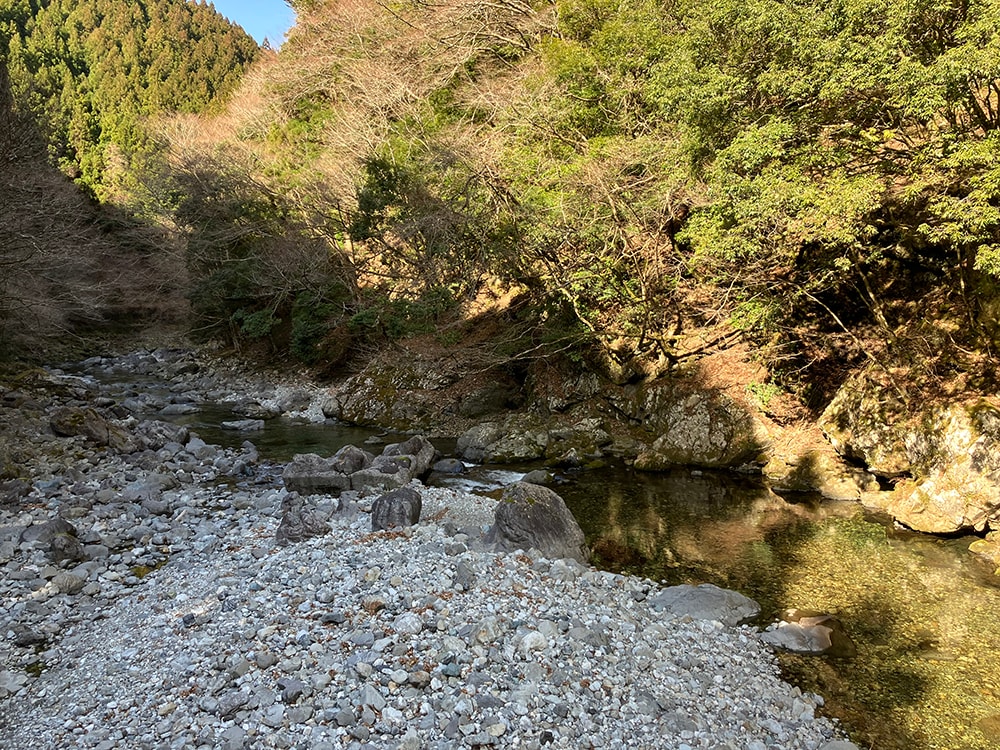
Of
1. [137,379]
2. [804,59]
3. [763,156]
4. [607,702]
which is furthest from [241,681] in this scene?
[137,379]

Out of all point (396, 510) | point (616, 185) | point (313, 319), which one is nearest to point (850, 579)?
point (396, 510)

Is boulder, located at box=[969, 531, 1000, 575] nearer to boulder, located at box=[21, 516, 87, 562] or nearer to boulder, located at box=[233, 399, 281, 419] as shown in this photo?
boulder, located at box=[21, 516, 87, 562]

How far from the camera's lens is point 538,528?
26.5ft

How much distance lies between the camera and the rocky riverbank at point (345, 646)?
466cm

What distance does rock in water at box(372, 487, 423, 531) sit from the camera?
28.7 ft

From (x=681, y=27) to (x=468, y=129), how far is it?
25.4ft

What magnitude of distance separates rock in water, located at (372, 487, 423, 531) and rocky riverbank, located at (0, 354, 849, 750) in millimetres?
239

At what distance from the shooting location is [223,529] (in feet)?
29.3

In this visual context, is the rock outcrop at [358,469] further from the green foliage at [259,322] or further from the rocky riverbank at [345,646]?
the green foliage at [259,322]

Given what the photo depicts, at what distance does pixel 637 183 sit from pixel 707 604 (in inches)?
374

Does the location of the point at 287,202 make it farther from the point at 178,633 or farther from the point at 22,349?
the point at 178,633

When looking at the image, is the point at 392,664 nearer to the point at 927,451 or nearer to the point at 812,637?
the point at 812,637

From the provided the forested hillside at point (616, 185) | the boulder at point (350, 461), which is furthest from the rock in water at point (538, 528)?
the forested hillside at point (616, 185)

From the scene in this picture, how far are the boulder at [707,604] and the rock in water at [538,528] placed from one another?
135 centimetres
